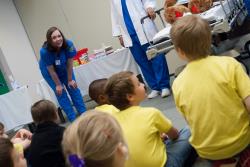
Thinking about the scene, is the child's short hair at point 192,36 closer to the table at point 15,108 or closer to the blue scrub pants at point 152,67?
the blue scrub pants at point 152,67

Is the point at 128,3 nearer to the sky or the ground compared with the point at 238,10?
nearer to the sky

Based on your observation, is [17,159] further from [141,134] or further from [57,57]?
[57,57]

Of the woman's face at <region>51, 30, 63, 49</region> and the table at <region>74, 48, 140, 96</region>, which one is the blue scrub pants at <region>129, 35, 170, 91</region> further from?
the woman's face at <region>51, 30, 63, 49</region>

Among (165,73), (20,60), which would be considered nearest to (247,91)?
(165,73)

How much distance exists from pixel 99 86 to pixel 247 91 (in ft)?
2.98

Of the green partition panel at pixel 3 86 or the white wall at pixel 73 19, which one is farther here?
the green partition panel at pixel 3 86

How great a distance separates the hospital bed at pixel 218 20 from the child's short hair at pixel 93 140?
173 cm

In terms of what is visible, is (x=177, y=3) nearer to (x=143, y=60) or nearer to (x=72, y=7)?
(x=143, y=60)

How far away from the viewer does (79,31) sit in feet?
17.7

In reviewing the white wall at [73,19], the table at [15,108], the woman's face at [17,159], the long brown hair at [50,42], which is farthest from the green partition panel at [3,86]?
the woman's face at [17,159]

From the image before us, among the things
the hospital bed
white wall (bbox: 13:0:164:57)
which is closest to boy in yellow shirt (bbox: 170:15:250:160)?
the hospital bed

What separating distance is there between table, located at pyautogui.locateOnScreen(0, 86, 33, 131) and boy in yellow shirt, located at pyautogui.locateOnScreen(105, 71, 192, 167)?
2801 millimetres

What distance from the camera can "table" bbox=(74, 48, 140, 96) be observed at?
4.27 meters

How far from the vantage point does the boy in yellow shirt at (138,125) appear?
1.56 metres
